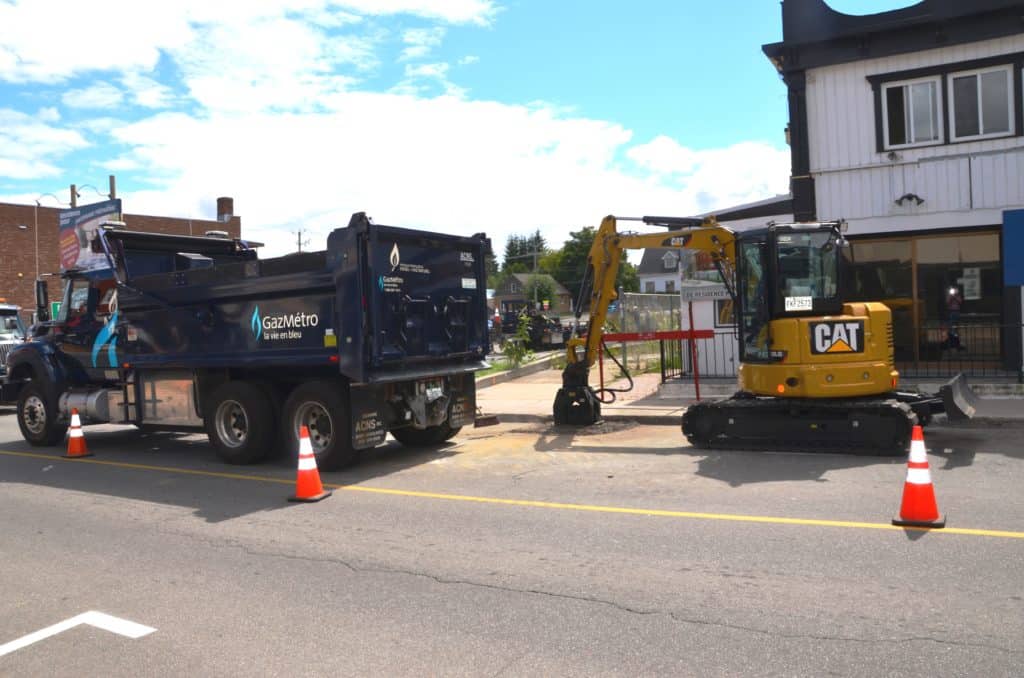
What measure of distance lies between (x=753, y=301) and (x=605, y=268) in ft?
8.35

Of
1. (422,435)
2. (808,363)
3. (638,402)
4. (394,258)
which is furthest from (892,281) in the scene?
(394,258)

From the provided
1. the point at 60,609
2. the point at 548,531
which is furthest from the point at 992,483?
the point at 60,609

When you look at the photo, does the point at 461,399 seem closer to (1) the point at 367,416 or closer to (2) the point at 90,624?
(1) the point at 367,416

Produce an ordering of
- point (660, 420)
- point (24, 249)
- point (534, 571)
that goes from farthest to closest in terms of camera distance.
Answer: point (24, 249) → point (660, 420) → point (534, 571)

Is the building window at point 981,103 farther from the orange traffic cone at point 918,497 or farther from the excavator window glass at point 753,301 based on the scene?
the orange traffic cone at point 918,497

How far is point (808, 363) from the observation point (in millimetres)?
9820

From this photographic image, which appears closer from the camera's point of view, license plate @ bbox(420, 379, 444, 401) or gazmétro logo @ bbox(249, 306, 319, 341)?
gazmétro logo @ bbox(249, 306, 319, 341)

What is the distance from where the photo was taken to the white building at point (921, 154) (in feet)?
47.2

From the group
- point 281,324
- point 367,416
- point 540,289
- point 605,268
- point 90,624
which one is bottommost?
point 90,624

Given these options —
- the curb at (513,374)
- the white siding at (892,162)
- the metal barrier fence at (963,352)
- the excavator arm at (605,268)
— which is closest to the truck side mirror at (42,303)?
the excavator arm at (605,268)

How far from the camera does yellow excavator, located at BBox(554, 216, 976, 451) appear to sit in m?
9.74

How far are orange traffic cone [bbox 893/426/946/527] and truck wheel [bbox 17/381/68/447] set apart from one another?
1183cm

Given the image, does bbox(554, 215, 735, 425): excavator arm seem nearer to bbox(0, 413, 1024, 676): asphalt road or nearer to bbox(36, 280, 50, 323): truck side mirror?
bbox(0, 413, 1024, 676): asphalt road

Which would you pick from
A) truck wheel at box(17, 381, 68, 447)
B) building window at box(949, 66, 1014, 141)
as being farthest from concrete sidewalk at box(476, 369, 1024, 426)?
truck wheel at box(17, 381, 68, 447)
